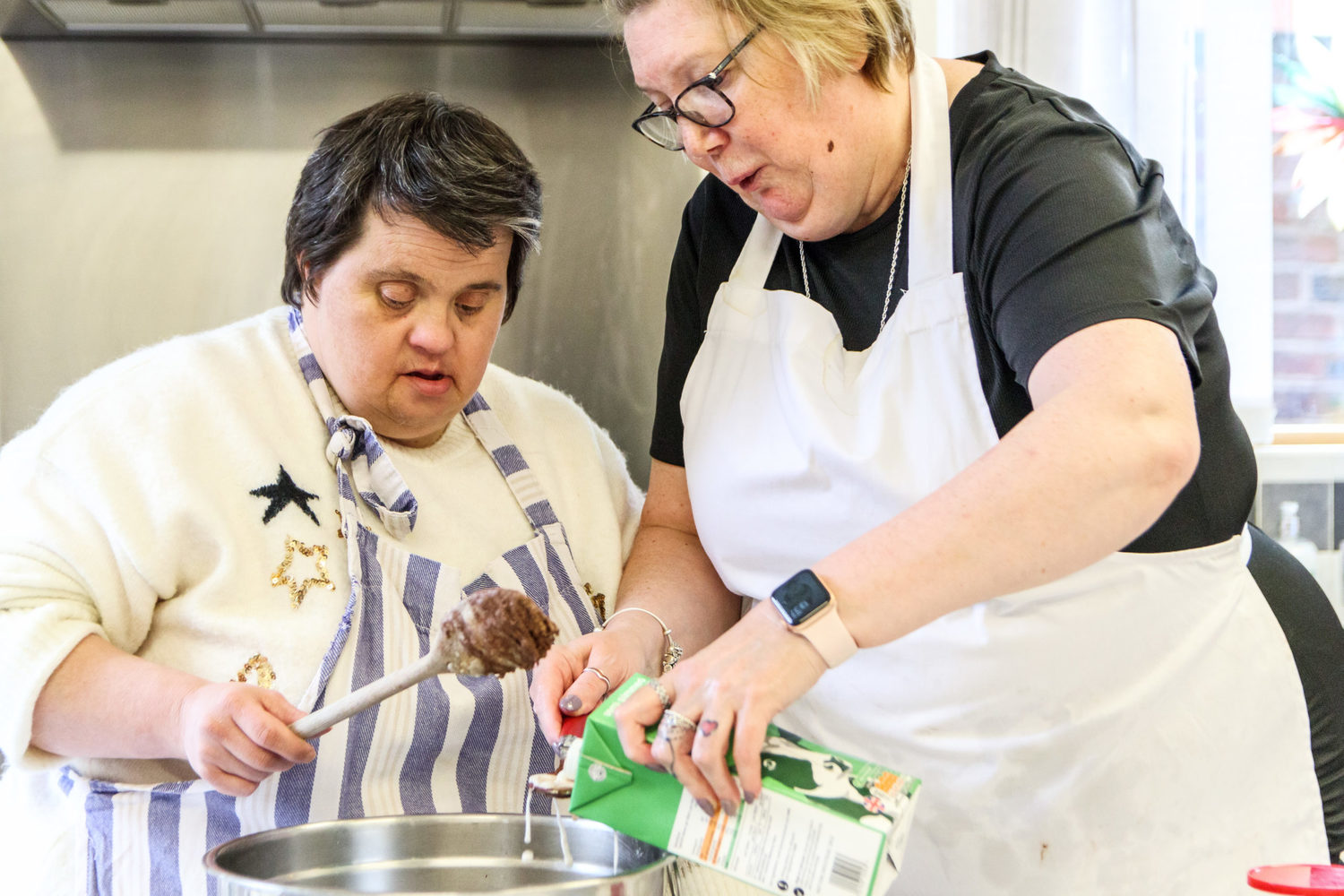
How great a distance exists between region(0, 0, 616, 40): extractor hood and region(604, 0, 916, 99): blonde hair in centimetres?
45

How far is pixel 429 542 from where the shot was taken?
1243mm

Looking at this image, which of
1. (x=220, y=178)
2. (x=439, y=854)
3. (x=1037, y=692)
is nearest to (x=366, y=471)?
(x=439, y=854)

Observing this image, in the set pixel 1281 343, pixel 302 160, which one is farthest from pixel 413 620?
pixel 1281 343

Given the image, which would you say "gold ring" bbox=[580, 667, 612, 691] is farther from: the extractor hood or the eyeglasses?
the extractor hood

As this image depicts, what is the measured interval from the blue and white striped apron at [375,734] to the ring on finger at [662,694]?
0.44 metres

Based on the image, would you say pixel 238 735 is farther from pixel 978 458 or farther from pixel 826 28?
pixel 826 28

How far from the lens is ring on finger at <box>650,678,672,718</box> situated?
0.75m

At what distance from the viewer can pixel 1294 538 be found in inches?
69.2

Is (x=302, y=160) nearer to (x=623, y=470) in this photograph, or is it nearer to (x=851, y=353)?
(x=623, y=470)

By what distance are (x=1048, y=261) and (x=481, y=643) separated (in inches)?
19.5

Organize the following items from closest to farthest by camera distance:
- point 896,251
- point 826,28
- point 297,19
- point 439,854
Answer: point 439,854 < point 826,28 < point 896,251 < point 297,19

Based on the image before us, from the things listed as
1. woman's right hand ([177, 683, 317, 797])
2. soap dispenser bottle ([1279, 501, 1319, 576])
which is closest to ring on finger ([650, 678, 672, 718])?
woman's right hand ([177, 683, 317, 797])

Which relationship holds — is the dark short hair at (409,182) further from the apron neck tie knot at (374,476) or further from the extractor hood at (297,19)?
the extractor hood at (297,19)

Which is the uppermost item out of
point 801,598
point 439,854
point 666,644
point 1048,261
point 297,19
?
point 297,19
